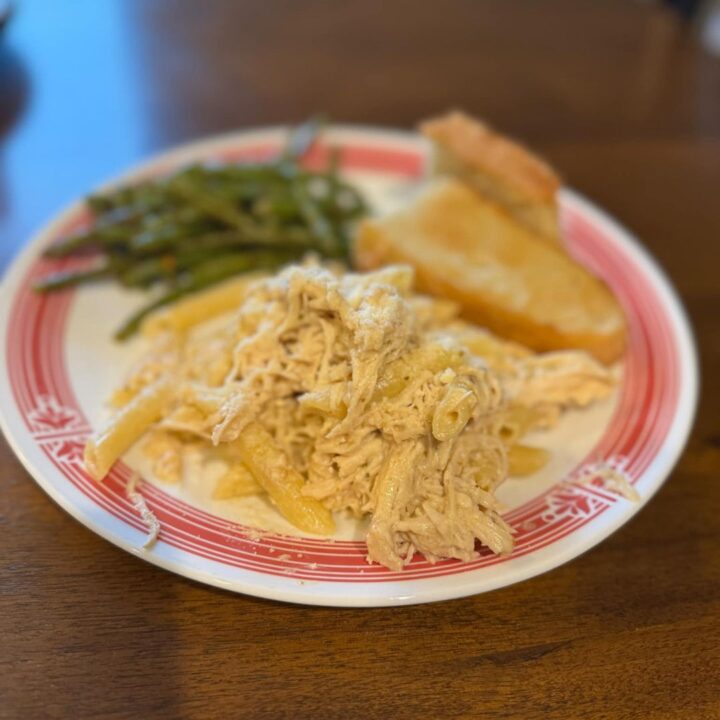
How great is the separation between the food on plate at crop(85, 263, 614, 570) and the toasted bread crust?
3.31 ft

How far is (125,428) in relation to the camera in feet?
7.83

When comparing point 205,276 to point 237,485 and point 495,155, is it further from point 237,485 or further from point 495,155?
point 495,155

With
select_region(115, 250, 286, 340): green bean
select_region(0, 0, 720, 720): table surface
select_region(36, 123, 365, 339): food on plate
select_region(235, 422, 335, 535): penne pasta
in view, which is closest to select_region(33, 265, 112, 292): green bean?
select_region(36, 123, 365, 339): food on plate

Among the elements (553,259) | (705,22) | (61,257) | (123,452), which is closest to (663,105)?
(705,22)

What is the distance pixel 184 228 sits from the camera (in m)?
3.28

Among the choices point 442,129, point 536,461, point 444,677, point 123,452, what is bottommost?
point 444,677

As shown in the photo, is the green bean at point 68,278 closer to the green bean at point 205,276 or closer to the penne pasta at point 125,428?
the green bean at point 205,276

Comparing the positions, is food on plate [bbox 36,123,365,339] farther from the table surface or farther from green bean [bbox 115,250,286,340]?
the table surface

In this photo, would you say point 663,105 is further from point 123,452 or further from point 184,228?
point 123,452

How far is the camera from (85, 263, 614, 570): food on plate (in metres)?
2.16

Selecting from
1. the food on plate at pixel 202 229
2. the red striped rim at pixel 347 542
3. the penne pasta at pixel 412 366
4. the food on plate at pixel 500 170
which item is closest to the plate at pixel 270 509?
the red striped rim at pixel 347 542

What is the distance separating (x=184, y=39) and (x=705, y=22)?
3618 mm

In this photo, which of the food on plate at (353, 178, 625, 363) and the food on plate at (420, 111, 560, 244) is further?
the food on plate at (420, 111, 560, 244)

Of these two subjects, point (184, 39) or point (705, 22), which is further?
point (705, 22)
